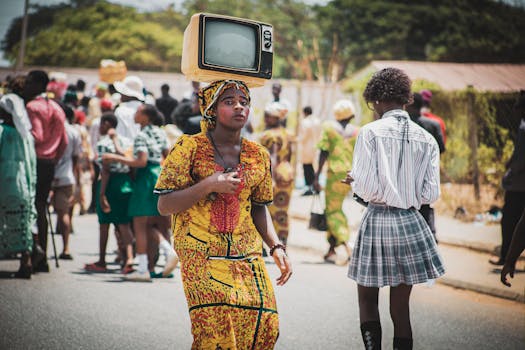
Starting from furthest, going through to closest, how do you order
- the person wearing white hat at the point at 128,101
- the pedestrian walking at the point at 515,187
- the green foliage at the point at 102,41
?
the green foliage at the point at 102,41 < the person wearing white hat at the point at 128,101 < the pedestrian walking at the point at 515,187

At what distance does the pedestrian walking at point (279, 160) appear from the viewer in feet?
31.7

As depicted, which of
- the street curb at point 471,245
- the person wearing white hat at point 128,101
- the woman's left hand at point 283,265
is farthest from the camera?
the street curb at point 471,245

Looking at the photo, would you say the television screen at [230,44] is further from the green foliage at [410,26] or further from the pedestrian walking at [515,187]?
the green foliage at [410,26]

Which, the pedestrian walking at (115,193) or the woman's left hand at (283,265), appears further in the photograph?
the pedestrian walking at (115,193)

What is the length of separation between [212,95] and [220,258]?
34.2 inches

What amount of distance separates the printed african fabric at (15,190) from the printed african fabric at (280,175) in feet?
10.7

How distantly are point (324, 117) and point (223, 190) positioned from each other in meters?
18.9

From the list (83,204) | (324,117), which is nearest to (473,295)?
(83,204)

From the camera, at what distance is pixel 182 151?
379cm

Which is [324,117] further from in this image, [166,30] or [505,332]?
[166,30]

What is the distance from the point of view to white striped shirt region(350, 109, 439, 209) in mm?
4504

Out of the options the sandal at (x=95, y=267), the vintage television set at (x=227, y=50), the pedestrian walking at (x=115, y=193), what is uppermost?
the vintage television set at (x=227, y=50)

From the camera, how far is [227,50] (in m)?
3.96

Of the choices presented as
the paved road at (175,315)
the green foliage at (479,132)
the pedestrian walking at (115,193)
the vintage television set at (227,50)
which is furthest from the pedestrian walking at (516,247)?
the green foliage at (479,132)
